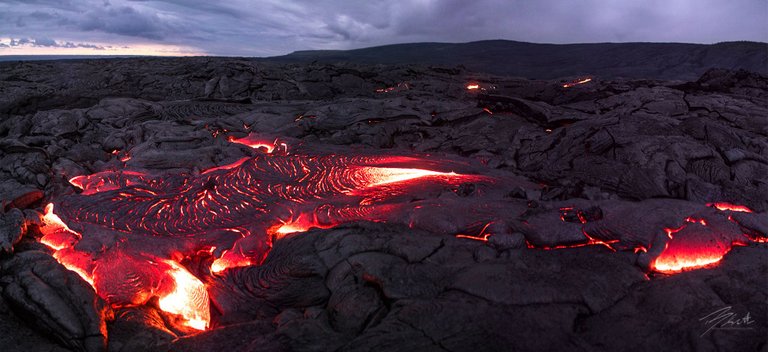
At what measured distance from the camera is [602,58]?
1065 inches

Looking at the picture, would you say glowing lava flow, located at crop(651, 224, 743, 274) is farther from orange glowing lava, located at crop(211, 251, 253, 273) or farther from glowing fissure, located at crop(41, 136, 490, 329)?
orange glowing lava, located at crop(211, 251, 253, 273)

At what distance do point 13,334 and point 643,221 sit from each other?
15.9 feet

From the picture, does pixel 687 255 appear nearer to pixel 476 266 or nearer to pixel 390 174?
pixel 476 266

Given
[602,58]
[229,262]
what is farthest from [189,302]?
[602,58]

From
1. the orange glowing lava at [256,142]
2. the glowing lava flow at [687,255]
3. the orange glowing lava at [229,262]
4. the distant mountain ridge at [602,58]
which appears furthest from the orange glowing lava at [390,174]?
the distant mountain ridge at [602,58]

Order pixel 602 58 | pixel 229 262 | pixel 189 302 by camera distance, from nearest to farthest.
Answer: pixel 189 302 < pixel 229 262 < pixel 602 58

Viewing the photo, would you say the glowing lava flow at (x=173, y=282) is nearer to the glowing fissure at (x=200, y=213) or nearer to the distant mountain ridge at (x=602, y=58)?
the glowing fissure at (x=200, y=213)

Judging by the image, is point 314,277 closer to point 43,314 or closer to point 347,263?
point 347,263

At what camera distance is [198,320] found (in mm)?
3053

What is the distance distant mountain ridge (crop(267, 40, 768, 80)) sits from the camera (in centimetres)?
1905

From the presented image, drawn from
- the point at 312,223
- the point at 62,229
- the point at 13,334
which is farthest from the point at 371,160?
the point at 13,334

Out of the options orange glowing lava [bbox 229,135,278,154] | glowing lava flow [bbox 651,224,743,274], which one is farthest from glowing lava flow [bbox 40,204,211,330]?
glowing lava flow [bbox 651,224,743,274]

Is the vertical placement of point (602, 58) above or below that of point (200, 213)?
above

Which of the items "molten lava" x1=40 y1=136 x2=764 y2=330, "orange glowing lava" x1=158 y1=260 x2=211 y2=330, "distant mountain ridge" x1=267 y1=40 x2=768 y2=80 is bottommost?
"orange glowing lava" x1=158 y1=260 x2=211 y2=330
